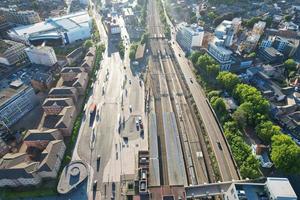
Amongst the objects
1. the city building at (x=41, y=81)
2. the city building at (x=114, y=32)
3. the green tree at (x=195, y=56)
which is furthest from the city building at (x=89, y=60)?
the green tree at (x=195, y=56)

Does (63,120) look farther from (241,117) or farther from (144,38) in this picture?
(144,38)

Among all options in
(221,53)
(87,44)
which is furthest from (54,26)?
(221,53)

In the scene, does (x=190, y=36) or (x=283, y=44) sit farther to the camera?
(x=190, y=36)

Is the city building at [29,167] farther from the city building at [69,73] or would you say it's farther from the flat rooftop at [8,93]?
the city building at [69,73]

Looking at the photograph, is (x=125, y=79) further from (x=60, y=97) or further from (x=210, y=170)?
(x=210, y=170)

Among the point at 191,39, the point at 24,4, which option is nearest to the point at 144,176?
the point at 191,39

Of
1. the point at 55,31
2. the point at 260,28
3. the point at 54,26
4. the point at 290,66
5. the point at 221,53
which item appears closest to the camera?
the point at 290,66

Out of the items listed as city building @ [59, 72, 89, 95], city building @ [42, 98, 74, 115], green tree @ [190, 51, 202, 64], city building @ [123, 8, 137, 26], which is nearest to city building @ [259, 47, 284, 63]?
green tree @ [190, 51, 202, 64]
